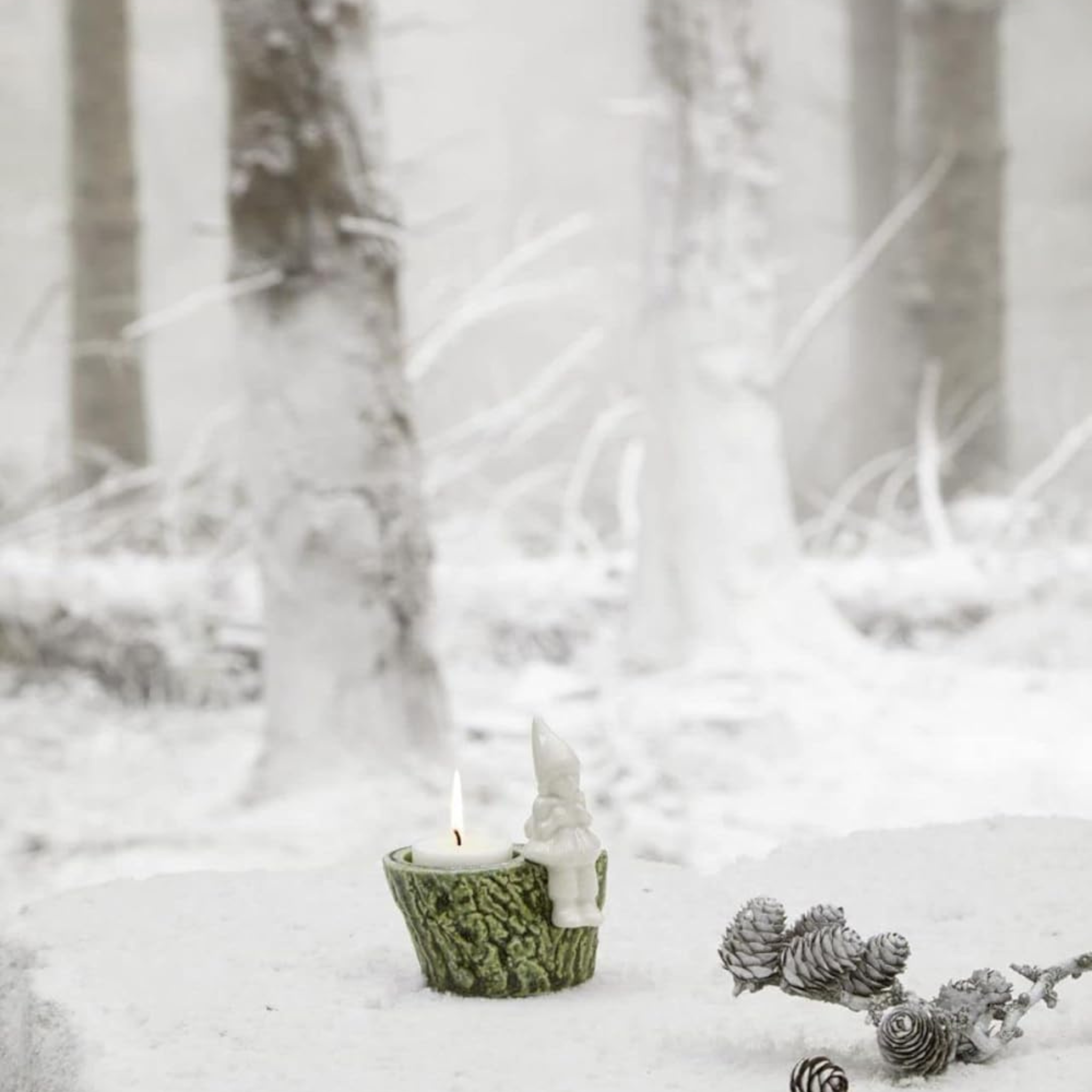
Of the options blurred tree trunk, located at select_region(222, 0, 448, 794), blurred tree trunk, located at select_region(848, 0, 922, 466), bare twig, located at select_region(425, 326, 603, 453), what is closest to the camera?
blurred tree trunk, located at select_region(222, 0, 448, 794)

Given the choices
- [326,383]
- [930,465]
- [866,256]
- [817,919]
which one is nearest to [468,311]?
[326,383]

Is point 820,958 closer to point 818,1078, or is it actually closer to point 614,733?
point 818,1078

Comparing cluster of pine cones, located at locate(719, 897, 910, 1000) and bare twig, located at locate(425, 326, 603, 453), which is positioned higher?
cluster of pine cones, located at locate(719, 897, 910, 1000)

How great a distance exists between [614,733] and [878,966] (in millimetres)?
1385

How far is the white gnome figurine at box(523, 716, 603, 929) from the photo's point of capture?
65 cm

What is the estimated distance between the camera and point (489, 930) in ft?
2.15

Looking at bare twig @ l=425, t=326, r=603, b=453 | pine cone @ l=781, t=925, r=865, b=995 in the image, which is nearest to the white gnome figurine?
pine cone @ l=781, t=925, r=865, b=995

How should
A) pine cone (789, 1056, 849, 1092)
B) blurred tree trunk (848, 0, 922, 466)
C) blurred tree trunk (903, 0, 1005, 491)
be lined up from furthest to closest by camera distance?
blurred tree trunk (848, 0, 922, 466), blurred tree trunk (903, 0, 1005, 491), pine cone (789, 1056, 849, 1092)

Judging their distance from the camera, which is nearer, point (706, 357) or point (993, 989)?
point (993, 989)

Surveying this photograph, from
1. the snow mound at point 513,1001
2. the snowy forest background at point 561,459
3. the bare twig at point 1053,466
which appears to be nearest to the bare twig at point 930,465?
the snowy forest background at point 561,459

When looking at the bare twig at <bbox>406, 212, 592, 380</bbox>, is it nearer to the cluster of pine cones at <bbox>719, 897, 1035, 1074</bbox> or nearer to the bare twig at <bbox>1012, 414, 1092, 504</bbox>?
the bare twig at <bbox>1012, 414, 1092, 504</bbox>

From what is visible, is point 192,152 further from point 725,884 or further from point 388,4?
point 725,884

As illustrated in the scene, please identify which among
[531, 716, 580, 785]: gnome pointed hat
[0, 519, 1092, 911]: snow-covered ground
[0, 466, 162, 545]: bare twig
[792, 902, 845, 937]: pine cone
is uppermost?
[531, 716, 580, 785]: gnome pointed hat

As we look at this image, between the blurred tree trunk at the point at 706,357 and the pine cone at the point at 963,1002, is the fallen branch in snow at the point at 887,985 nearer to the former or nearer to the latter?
the pine cone at the point at 963,1002
